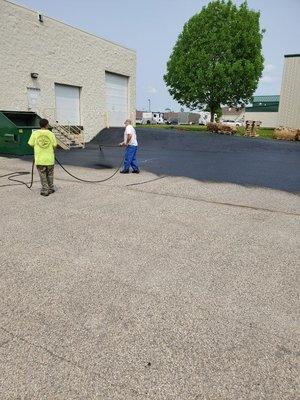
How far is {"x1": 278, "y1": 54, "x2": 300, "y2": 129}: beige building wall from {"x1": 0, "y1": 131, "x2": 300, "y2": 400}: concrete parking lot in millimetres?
32868

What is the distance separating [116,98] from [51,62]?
6768 millimetres

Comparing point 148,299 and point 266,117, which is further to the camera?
point 266,117

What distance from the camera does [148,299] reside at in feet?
11.7

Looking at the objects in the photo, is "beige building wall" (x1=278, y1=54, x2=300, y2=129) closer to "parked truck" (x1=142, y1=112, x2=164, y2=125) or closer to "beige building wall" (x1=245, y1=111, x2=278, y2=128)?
"beige building wall" (x1=245, y1=111, x2=278, y2=128)

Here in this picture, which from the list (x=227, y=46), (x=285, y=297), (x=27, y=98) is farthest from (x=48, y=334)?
(x=227, y=46)

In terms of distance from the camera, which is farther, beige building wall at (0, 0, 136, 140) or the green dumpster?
beige building wall at (0, 0, 136, 140)

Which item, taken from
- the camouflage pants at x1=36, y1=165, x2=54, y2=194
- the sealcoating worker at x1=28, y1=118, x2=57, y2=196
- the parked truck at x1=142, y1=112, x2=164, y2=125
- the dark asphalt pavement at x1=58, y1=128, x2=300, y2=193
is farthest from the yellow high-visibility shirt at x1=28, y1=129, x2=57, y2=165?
the parked truck at x1=142, y1=112, x2=164, y2=125

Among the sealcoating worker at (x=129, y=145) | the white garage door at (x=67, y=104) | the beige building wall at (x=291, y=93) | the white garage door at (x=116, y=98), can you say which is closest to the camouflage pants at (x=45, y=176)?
the sealcoating worker at (x=129, y=145)

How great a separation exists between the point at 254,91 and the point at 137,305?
4060cm

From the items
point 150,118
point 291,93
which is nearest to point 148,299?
point 291,93

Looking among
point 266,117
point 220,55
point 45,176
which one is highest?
point 220,55

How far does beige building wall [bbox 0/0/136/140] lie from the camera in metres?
17.3

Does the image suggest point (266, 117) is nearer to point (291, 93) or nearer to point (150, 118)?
point (150, 118)

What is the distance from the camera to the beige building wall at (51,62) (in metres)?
17.3
